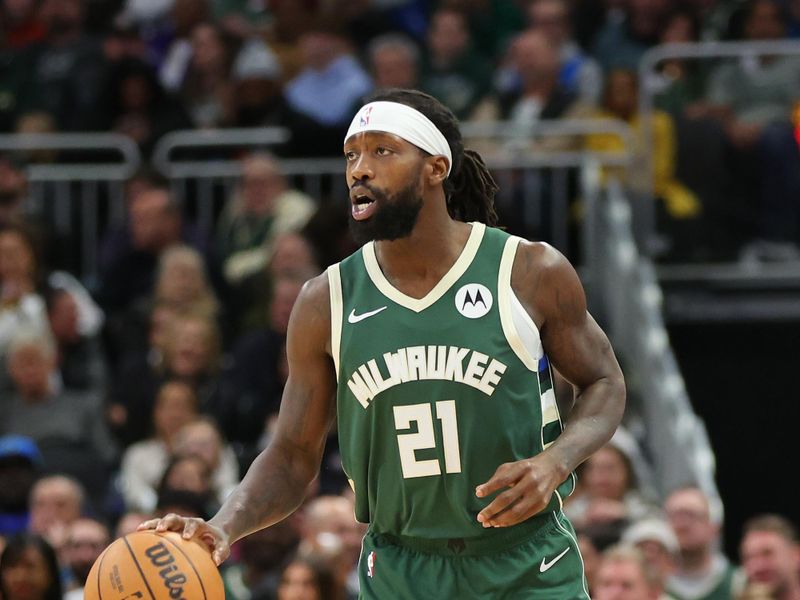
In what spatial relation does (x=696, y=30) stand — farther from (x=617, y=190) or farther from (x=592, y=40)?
(x=617, y=190)

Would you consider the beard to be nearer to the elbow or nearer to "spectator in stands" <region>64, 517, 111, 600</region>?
the elbow

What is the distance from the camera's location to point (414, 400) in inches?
215

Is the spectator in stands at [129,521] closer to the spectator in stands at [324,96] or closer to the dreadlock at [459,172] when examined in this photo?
the spectator in stands at [324,96]

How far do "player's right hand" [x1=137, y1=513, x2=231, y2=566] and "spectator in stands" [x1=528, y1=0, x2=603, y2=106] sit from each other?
9113mm

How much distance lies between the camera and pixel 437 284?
5594 millimetres

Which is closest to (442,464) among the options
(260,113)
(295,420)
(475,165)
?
(295,420)

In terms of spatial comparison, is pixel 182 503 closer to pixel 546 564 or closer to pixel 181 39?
pixel 546 564

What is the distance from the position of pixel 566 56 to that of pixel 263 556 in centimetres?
588

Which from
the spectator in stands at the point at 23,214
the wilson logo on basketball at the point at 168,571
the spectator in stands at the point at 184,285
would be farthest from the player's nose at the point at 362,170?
the spectator in stands at the point at 23,214

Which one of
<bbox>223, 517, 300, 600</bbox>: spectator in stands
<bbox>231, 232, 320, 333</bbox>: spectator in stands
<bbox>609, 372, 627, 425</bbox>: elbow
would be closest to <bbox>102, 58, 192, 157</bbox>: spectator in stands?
<bbox>231, 232, 320, 333</bbox>: spectator in stands

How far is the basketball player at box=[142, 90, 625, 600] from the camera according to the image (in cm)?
544

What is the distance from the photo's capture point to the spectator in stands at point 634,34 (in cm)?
1479

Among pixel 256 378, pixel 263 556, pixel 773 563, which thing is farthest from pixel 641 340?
pixel 263 556

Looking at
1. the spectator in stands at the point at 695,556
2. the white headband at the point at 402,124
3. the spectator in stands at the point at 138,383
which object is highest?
the white headband at the point at 402,124
